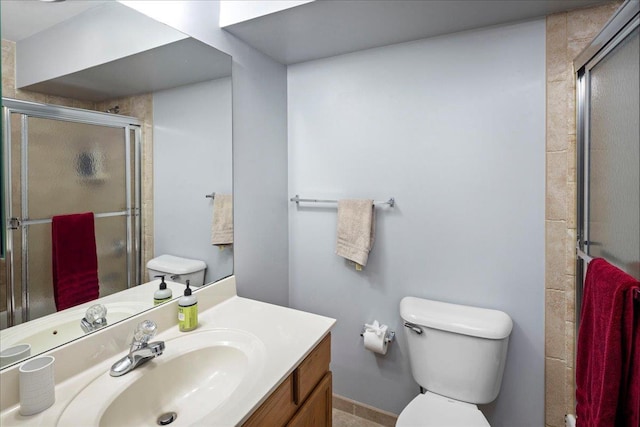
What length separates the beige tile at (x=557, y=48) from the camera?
4.35 ft

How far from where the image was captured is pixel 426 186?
62.9 inches

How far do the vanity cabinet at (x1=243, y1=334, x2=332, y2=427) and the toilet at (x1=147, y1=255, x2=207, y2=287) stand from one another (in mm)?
609

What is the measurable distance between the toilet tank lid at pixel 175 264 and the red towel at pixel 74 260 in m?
0.20

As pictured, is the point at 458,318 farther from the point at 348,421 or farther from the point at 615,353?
the point at 348,421

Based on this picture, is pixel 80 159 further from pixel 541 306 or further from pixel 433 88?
pixel 541 306

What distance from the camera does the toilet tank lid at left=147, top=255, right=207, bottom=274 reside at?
118 centimetres

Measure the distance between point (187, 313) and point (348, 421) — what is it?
4.07 ft

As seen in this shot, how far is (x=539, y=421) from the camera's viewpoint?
144 cm

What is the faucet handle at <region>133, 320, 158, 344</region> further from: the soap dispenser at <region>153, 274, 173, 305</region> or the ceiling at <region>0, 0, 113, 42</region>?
the ceiling at <region>0, 0, 113, 42</region>

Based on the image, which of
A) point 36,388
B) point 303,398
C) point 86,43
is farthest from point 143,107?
point 303,398

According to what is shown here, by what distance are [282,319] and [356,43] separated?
1408mm

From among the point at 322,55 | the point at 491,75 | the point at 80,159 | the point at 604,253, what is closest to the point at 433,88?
the point at 491,75

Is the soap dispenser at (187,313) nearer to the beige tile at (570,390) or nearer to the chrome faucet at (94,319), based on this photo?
the chrome faucet at (94,319)

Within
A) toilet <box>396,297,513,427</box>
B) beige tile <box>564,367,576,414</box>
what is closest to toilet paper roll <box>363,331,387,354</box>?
toilet <box>396,297,513,427</box>
